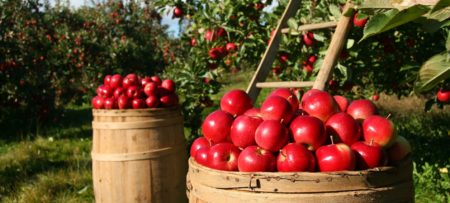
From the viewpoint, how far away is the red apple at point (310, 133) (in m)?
1.40

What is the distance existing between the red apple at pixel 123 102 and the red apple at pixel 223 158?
4.98 feet

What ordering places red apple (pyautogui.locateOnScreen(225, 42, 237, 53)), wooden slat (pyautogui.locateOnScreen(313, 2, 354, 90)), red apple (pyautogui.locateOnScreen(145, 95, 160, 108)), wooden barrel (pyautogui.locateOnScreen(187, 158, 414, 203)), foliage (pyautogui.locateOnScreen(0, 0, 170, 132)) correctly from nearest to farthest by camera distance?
wooden barrel (pyautogui.locateOnScreen(187, 158, 414, 203)), wooden slat (pyautogui.locateOnScreen(313, 2, 354, 90)), red apple (pyautogui.locateOnScreen(145, 95, 160, 108)), red apple (pyautogui.locateOnScreen(225, 42, 237, 53)), foliage (pyautogui.locateOnScreen(0, 0, 170, 132))

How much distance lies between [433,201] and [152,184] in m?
1.79

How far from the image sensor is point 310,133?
1.40 meters

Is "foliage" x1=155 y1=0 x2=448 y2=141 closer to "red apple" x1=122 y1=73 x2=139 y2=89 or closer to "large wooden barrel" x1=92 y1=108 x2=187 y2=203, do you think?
"red apple" x1=122 y1=73 x2=139 y2=89

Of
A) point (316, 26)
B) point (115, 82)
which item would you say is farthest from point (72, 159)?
point (316, 26)

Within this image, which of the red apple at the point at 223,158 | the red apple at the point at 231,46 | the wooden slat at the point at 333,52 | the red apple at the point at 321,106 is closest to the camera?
the red apple at the point at 223,158

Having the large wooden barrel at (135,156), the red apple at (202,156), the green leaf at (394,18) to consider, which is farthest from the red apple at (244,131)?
the large wooden barrel at (135,156)

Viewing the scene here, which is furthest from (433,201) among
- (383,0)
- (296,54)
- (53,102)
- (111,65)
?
(111,65)

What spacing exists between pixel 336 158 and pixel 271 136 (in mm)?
207

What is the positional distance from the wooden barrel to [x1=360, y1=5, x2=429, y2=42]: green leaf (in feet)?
1.44

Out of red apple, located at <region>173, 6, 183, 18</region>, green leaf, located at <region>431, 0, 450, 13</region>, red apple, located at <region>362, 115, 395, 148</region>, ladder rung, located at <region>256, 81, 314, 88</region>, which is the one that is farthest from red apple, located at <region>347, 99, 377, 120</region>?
red apple, located at <region>173, 6, 183, 18</region>

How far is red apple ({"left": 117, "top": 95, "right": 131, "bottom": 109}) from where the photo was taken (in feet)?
9.48

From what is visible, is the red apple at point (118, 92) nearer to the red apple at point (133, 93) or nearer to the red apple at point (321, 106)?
the red apple at point (133, 93)
